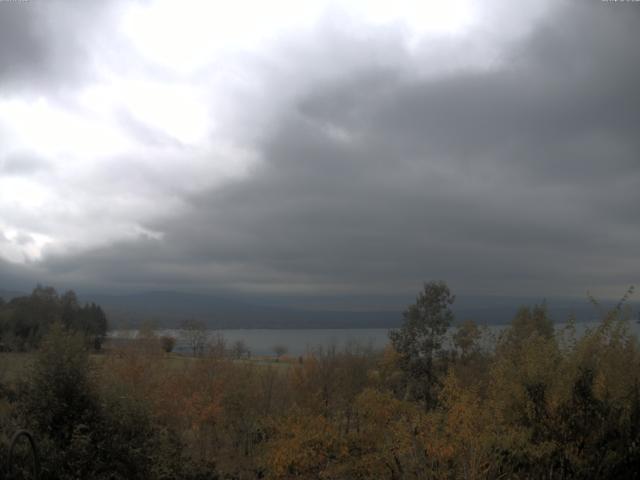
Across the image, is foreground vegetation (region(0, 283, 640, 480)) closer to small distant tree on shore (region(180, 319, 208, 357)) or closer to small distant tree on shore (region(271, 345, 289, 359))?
small distant tree on shore (region(180, 319, 208, 357))

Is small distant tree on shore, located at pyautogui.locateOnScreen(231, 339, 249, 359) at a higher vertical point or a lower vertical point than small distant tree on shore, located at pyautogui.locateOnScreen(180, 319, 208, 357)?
lower

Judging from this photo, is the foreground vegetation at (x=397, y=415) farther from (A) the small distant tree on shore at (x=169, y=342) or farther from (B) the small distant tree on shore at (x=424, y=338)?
Answer: (A) the small distant tree on shore at (x=169, y=342)

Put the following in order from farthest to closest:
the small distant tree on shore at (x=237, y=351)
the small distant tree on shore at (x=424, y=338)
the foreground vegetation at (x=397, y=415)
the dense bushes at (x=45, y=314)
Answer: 1. the dense bushes at (x=45, y=314)
2. the small distant tree on shore at (x=237, y=351)
3. the small distant tree on shore at (x=424, y=338)
4. the foreground vegetation at (x=397, y=415)

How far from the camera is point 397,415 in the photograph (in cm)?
2691

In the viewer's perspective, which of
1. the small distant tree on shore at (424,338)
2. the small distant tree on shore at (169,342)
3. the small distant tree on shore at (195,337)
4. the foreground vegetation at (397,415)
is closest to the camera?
the foreground vegetation at (397,415)

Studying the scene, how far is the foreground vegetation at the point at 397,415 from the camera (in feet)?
39.2

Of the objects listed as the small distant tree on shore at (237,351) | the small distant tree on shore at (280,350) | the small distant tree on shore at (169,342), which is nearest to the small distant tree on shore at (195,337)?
the small distant tree on shore at (169,342)

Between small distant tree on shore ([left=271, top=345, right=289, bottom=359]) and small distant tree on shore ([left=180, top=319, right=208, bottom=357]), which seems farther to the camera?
small distant tree on shore ([left=271, top=345, right=289, bottom=359])

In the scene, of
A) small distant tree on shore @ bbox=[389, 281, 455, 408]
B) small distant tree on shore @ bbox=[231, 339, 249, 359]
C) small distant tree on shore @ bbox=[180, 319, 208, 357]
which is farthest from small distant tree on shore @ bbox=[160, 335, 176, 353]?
small distant tree on shore @ bbox=[389, 281, 455, 408]

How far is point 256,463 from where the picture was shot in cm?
2842

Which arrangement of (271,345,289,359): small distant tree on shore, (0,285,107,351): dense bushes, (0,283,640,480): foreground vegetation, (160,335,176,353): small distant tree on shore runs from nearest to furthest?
1. (0,283,640,480): foreground vegetation
2. (0,285,107,351): dense bushes
3. (160,335,176,353): small distant tree on shore
4. (271,345,289,359): small distant tree on shore

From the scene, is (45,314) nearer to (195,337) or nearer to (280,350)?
(195,337)

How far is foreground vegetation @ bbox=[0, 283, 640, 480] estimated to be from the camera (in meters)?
11.9

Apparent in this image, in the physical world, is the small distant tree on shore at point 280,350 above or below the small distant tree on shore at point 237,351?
below
